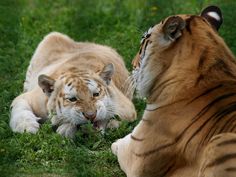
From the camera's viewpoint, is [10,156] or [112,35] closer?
[10,156]

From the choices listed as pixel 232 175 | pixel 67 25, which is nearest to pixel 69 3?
pixel 67 25

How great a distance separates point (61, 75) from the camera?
21.6 feet

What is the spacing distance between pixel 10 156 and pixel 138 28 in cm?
350

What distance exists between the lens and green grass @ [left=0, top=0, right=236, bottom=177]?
5.48 metres

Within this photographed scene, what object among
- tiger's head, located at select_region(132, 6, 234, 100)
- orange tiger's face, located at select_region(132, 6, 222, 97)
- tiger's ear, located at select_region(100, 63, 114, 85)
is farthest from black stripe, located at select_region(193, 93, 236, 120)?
tiger's ear, located at select_region(100, 63, 114, 85)

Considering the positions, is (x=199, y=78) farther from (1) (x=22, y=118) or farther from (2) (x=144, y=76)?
(1) (x=22, y=118)

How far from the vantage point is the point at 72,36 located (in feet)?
29.6

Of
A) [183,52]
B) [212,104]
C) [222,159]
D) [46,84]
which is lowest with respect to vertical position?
[46,84]

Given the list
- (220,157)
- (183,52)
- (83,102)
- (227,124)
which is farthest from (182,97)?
(83,102)

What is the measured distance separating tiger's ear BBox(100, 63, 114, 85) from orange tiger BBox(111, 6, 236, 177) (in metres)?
1.54

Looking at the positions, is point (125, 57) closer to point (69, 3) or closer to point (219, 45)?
point (69, 3)

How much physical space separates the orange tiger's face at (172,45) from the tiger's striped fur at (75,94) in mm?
1153

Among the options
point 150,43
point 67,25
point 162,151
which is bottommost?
point 67,25

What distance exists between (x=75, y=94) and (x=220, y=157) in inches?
79.0
